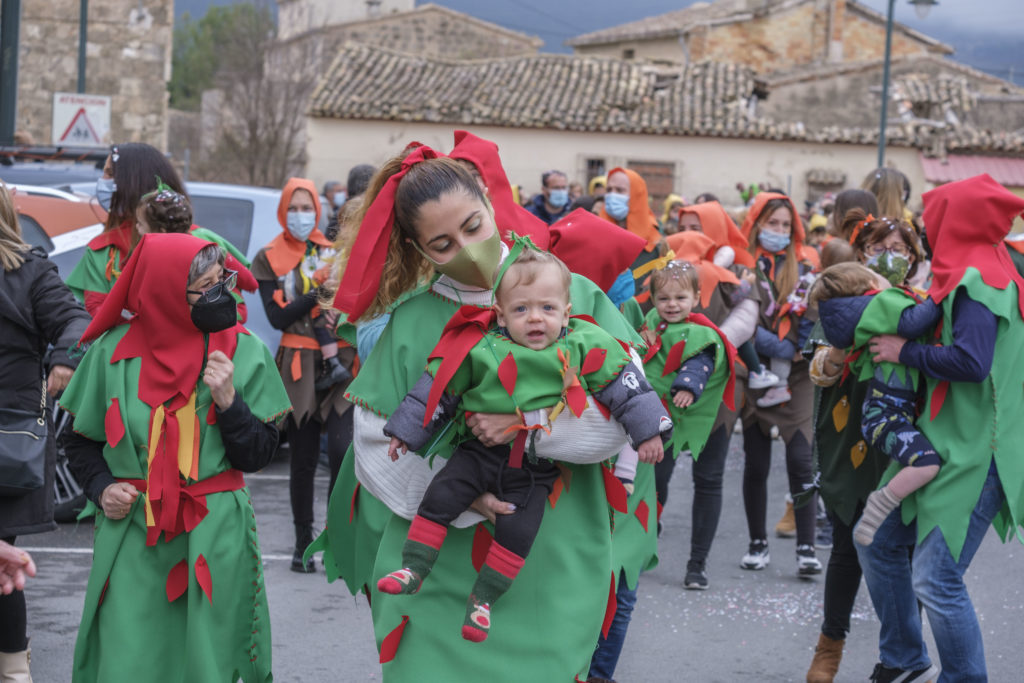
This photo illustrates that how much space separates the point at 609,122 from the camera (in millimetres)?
32969

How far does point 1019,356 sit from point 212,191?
21.4 feet

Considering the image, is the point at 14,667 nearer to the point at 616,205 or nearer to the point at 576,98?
the point at 616,205

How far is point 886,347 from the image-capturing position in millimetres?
4434

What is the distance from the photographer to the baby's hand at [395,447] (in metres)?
3.06

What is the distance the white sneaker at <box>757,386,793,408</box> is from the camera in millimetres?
7141

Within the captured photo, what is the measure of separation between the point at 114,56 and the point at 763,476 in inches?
869

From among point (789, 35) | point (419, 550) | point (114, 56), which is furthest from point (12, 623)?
point (789, 35)

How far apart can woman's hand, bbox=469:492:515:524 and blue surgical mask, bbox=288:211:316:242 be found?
13.8 feet

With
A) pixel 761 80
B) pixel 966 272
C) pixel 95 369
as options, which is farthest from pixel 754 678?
pixel 761 80

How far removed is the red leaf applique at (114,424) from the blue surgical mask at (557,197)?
259 inches

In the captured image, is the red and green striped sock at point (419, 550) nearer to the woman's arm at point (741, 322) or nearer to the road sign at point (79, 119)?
the woman's arm at point (741, 322)

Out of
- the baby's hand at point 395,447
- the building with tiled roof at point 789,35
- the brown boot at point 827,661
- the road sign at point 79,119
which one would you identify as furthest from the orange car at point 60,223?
the building with tiled roof at point 789,35

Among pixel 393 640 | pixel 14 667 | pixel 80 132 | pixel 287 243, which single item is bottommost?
pixel 14 667

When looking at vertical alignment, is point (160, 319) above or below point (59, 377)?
above
